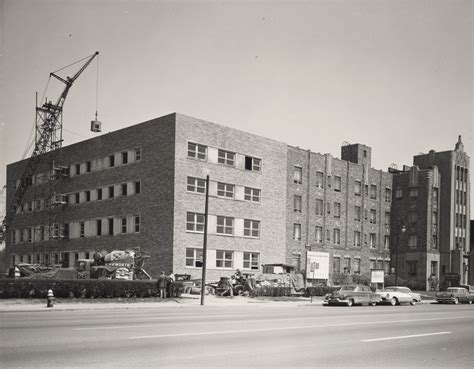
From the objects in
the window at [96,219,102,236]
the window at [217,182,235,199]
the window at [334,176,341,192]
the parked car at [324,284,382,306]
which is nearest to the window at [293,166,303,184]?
the window at [334,176,341,192]

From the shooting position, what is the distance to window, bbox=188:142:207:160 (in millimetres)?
48213

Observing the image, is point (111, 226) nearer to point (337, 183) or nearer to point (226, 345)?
point (337, 183)

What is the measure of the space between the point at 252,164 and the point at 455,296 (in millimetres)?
21081

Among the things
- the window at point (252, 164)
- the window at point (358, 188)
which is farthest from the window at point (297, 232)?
the window at point (358, 188)

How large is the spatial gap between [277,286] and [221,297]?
5.57 meters

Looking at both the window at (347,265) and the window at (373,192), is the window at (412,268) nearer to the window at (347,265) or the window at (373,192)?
the window at (373,192)

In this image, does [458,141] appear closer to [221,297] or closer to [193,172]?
[193,172]

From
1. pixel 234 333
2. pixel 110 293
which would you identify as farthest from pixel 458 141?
pixel 234 333

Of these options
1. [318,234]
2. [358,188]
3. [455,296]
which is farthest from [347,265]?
[455,296]

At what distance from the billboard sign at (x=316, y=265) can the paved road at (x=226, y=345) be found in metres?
22.5

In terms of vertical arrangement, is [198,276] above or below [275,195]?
below

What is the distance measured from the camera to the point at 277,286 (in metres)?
42.1

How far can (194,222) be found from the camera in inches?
1879

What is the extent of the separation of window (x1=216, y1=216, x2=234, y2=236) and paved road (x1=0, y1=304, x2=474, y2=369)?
31.5 metres
